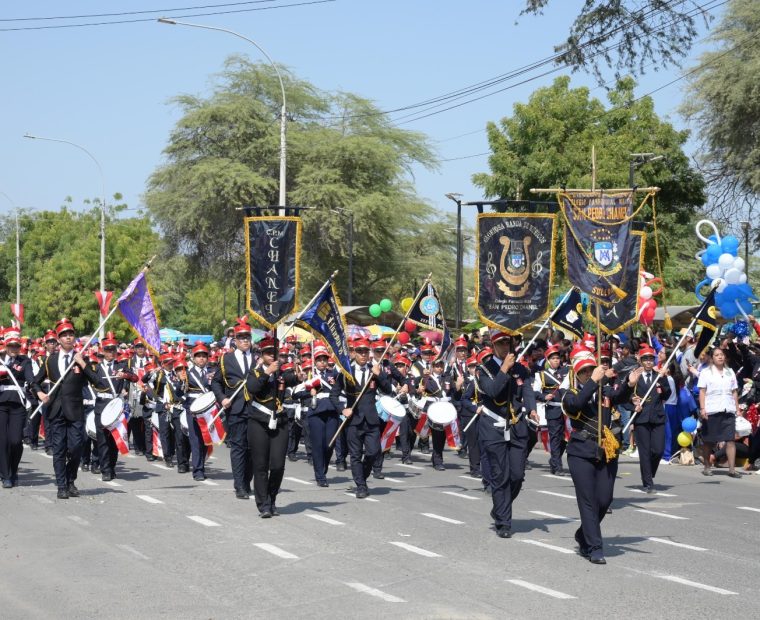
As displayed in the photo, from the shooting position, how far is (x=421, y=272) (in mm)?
56844

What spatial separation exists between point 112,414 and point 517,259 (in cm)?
575

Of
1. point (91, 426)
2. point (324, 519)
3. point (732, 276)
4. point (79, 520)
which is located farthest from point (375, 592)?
point (732, 276)

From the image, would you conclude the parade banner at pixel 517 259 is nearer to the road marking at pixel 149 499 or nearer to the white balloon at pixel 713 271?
the white balloon at pixel 713 271

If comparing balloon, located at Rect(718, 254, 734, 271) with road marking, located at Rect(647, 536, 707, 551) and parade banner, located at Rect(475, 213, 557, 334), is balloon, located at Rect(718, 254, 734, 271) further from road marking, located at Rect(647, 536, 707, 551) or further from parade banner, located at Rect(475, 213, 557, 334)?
road marking, located at Rect(647, 536, 707, 551)

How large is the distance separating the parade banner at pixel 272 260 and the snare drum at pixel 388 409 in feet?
5.62

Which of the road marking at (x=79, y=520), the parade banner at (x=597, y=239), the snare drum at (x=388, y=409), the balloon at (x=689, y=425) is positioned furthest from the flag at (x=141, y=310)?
the balloon at (x=689, y=425)

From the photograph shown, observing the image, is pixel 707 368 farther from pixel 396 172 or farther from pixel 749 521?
pixel 396 172

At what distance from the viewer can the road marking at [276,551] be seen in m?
10.3

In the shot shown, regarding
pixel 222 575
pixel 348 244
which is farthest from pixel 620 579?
pixel 348 244

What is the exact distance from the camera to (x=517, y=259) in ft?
46.7

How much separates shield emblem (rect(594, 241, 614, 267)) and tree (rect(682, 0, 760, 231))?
61.0 ft

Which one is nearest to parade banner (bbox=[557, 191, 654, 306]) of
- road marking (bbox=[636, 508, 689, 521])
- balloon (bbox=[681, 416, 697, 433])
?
road marking (bbox=[636, 508, 689, 521])

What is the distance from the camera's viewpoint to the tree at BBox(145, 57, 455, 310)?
50.6m

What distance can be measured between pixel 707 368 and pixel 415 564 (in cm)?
853
